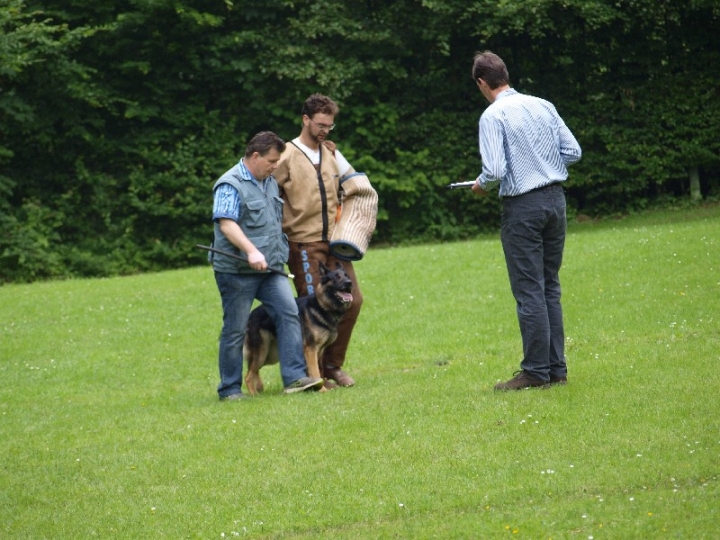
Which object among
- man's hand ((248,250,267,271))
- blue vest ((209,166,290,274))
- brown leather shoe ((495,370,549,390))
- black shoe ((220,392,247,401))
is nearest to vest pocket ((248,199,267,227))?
blue vest ((209,166,290,274))

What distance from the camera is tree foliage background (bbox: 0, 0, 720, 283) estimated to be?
22891 millimetres

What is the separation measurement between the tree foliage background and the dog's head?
46.6ft

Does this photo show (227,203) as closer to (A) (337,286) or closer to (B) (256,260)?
(B) (256,260)

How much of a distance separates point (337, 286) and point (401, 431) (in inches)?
79.5

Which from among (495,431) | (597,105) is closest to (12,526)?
(495,431)

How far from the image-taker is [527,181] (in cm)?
765

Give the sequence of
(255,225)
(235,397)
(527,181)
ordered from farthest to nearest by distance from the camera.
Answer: (235,397) → (255,225) → (527,181)

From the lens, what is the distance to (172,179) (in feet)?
77.2

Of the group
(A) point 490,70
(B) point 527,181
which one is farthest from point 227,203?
(B) point 527,181

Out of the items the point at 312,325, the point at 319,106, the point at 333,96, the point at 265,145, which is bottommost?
the point at 312,325

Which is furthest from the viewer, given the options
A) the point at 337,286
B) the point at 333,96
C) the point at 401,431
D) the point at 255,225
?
the point at 333,96

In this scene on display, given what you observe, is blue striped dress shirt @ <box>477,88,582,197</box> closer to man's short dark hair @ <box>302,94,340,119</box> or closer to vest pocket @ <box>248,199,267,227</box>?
man's short dark hair @ <box>302,94,340,119</box>

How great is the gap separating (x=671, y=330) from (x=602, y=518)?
5.73 metres

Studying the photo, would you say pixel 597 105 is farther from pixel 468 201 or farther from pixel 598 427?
Result: pixel 598 427
